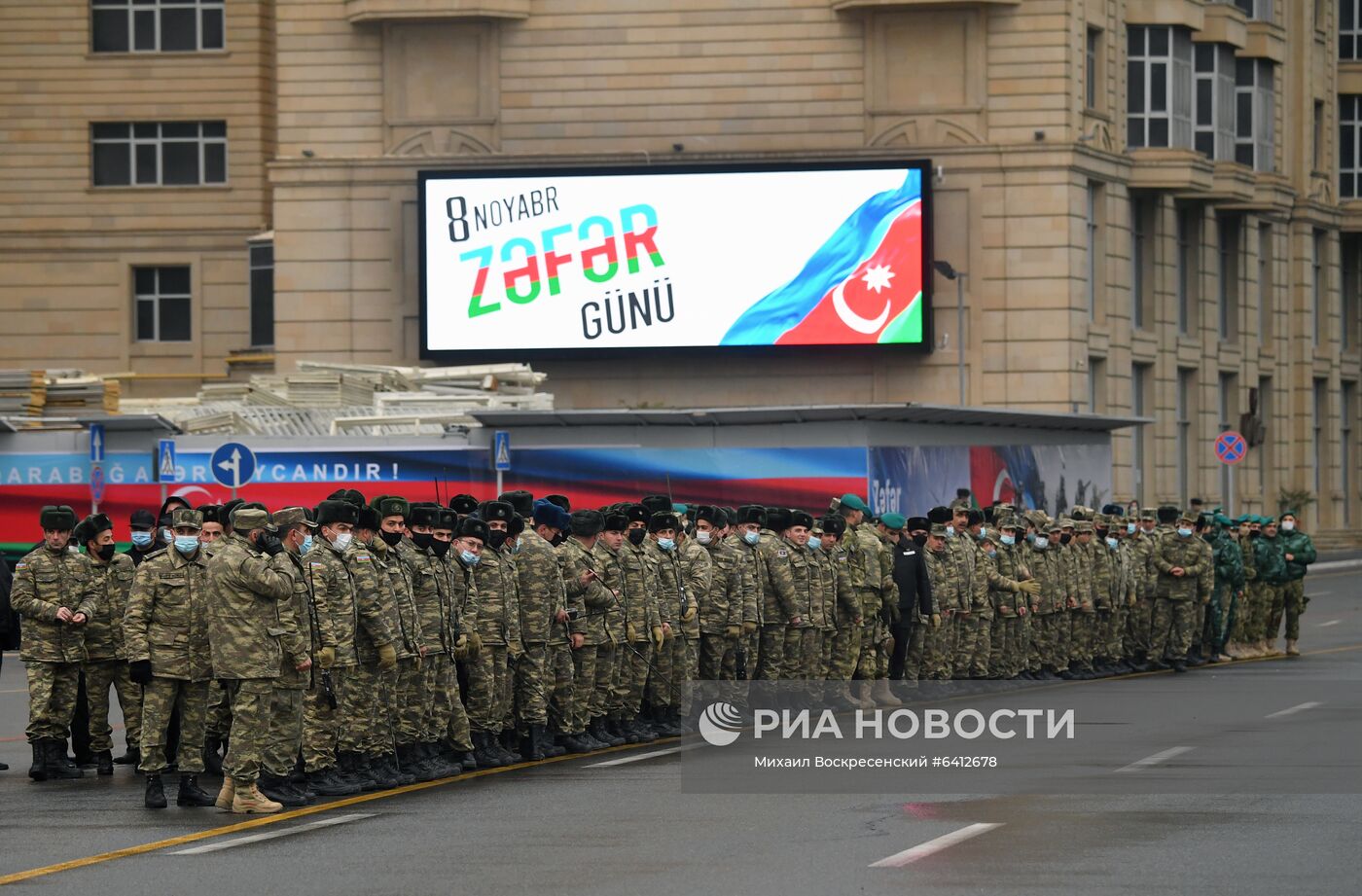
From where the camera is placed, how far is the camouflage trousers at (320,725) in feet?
50.4

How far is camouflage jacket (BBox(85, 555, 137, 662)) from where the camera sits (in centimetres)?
1755

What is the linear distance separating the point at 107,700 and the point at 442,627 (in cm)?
286

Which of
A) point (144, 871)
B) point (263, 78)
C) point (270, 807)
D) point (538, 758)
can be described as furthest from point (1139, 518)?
point (263, 78)

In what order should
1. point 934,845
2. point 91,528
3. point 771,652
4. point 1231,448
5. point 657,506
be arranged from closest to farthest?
point 934,845 → point 91,528 → point 657,506 → point 771,652 → point 1231,448

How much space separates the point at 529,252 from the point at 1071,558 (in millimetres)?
22055

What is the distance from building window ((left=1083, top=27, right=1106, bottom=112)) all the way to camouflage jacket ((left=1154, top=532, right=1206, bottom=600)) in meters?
21.2

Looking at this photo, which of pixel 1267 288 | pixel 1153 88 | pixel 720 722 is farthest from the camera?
pixel 1267 288

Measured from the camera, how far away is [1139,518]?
30.0 metres

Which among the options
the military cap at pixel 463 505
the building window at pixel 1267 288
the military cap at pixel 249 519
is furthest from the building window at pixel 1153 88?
the military cap at pixel 249 519

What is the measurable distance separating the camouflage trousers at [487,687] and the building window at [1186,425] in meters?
38.8

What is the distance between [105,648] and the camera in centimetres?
1761

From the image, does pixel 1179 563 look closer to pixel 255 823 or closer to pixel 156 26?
pixel 255 823

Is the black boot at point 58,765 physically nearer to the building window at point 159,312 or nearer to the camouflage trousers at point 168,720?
the camouflage trousers at point 168,720

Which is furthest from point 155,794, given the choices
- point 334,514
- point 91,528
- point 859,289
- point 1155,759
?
point 859,289
